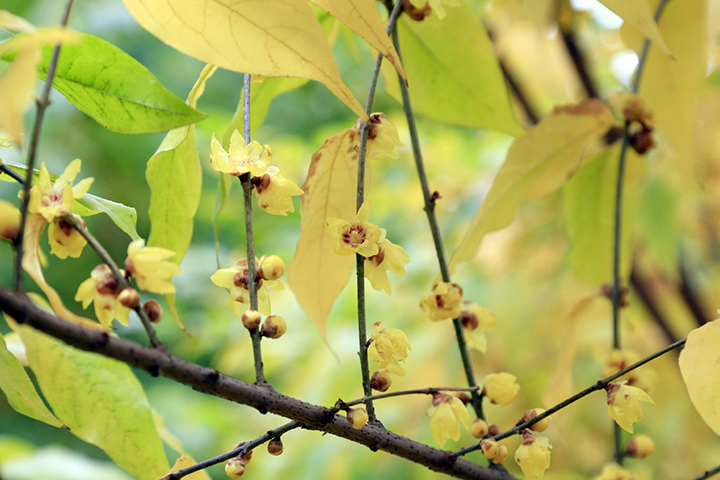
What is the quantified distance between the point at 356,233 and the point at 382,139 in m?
0.04

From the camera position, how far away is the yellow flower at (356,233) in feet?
0.66

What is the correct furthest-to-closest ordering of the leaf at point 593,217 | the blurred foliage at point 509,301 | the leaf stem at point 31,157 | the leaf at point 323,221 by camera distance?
the blurred foliage at point 509,301 → the leaf at point 593,217 → the leaf at point 323,221 → the leaf stem at point 31,157

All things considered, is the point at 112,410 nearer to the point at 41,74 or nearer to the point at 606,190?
the point at 41,74

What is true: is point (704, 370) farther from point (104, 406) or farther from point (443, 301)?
point (104, 406)

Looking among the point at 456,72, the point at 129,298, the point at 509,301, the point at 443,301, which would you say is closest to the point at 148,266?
the point at 129,298

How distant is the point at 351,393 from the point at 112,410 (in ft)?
1.53

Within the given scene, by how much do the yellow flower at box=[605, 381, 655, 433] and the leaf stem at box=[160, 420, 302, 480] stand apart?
11cm

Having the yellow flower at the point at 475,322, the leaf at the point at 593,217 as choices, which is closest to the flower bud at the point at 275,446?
the yellow flower at the point at 475,322

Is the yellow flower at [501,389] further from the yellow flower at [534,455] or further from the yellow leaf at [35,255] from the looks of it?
the yellow leaf at [35,255]

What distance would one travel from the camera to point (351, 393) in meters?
0.67

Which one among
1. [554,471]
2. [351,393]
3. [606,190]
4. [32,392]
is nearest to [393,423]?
[351,393]

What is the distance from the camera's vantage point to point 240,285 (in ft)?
0.68

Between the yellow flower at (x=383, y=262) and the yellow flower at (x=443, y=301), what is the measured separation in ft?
0.08

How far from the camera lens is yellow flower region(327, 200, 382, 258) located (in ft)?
0.66
